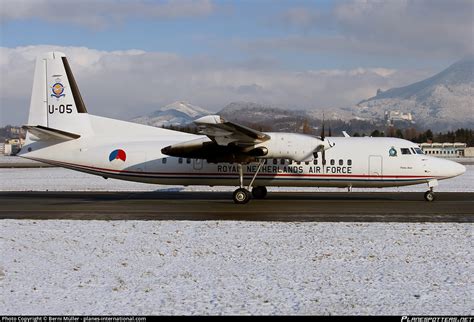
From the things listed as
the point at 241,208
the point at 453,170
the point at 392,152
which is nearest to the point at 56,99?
the point at 241,208

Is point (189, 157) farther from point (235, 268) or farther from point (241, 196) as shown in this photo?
point (235, 268)

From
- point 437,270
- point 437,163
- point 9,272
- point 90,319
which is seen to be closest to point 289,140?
point 437,163

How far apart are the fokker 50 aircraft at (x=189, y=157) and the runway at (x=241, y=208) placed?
96cm

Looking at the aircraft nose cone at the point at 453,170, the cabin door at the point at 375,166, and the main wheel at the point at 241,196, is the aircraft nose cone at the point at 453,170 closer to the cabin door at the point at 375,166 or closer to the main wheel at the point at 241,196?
the cabin door at the point at 375,166

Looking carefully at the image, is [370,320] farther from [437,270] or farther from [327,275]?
[437,270]

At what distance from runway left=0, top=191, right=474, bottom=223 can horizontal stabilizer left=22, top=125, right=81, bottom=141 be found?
2.65m

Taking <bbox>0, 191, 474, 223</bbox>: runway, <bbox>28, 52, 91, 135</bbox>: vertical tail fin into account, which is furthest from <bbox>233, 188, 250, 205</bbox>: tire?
<bbox>28, 52, 91, 135</bbox>: vertical tail fin

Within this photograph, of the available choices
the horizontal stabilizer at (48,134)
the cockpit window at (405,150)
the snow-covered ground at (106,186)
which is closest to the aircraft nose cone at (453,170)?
the cockpit window at (405,150)

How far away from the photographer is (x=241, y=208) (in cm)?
1945

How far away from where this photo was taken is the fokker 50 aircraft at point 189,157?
22.1m

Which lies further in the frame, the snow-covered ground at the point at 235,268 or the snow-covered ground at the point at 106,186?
the snow-covered ground at the point at 106,186

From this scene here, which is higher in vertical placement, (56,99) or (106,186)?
(56,99)

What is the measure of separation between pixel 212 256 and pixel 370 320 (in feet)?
15.5

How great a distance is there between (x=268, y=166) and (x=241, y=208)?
3462 millimetres
